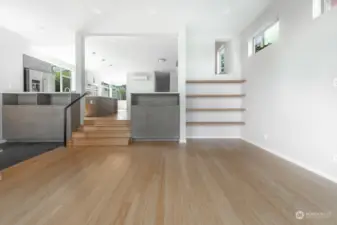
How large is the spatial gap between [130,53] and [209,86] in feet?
12.4

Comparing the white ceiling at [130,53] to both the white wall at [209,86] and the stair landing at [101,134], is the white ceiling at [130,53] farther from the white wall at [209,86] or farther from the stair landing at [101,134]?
the stair landing at [101,134]

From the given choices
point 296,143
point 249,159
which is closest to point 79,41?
point 249,159

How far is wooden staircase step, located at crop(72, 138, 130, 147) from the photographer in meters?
6.59

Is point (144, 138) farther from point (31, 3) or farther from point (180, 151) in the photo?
point (31, 3)

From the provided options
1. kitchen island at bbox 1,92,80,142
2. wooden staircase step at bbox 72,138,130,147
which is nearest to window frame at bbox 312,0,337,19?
wooden staircase step at bbox 72,138,130,147

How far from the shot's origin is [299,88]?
4.22 meters

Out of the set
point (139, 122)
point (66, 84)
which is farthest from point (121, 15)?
point (66, 84)

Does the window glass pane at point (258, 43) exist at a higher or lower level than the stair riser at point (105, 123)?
higher

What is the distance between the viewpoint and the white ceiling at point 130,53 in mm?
8258

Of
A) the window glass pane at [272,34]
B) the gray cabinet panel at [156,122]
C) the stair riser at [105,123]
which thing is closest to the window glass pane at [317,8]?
the window glass pane at [272,34]

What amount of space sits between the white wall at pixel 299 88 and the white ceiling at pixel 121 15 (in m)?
0.86

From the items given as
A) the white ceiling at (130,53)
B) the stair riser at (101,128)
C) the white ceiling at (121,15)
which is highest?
the white ceiling at (130,53)

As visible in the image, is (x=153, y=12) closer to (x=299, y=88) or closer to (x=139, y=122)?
(x=139, y=122)

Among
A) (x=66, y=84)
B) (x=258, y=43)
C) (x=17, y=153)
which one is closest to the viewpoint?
(x=17, y=153)
